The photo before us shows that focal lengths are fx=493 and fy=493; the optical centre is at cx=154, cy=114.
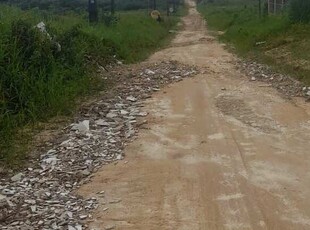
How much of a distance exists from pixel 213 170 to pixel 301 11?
13.5 metres

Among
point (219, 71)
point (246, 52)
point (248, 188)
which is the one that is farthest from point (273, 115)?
point (246, 52)

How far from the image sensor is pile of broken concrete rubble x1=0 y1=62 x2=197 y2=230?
4.43 metres

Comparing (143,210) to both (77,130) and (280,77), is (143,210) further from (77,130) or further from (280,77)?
(280,77)

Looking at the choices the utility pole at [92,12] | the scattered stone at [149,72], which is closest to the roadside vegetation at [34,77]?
the scattered stone at [149,72]

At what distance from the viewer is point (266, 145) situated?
6.20 m

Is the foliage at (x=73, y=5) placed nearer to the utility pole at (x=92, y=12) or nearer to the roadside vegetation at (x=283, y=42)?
the utility pole at (x=92, y=12)

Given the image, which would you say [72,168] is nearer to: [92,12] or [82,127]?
[82,127]

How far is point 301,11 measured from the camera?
57.2 ft

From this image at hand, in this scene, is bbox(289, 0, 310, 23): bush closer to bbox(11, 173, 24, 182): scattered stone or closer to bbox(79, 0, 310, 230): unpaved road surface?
bbox(79, 0, 310, 230): unpaved road surface

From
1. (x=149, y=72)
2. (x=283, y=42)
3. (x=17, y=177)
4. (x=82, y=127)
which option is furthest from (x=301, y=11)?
(x=17, y=177)

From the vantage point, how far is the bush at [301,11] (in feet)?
56.7

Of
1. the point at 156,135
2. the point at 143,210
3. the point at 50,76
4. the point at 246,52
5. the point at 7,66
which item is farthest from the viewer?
the point at 246,52

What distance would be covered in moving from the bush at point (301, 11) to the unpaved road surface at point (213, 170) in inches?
379

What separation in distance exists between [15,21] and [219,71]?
5236 mm
